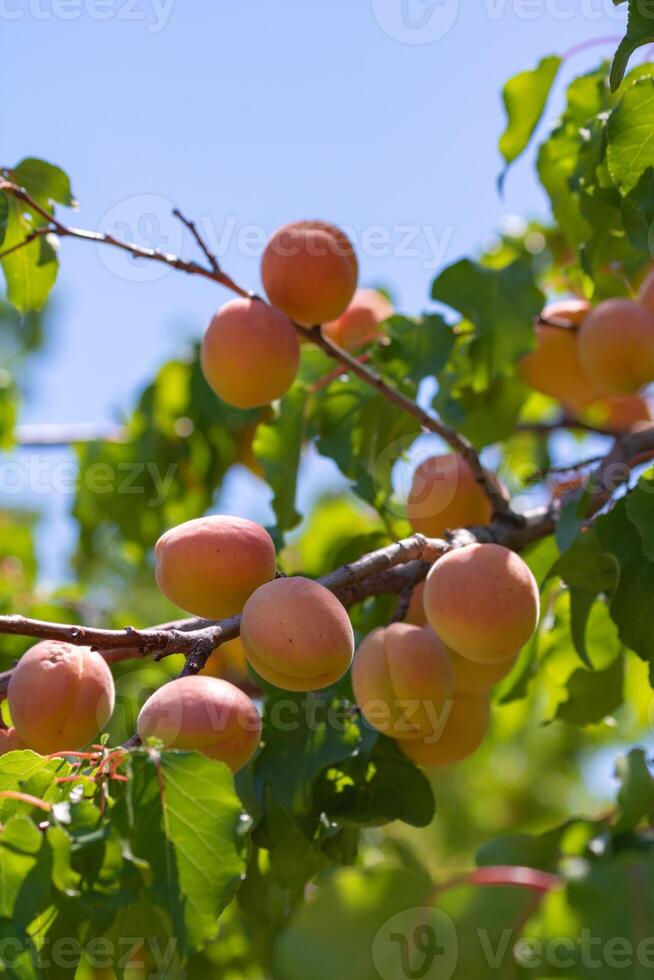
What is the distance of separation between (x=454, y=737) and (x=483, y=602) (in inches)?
13.4

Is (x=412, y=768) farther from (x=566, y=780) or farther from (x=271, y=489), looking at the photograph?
(x=566, y=780)

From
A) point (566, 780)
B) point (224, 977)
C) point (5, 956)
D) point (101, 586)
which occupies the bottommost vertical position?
point (566, 780)

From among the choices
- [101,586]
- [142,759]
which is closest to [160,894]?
[142,759]

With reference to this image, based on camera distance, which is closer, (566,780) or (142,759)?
(142,759)

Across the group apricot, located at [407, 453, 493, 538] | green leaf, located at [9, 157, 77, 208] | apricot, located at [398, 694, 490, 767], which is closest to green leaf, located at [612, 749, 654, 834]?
apricot, located at [398, 694, 490, 767]

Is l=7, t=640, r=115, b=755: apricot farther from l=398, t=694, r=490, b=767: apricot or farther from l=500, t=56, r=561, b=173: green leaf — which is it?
l=500, t=56, r=561, b=173: green leaf

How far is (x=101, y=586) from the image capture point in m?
3.78

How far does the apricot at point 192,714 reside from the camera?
102cm

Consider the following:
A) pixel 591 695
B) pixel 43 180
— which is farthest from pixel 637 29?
pixel 591 695

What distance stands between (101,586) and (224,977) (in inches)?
76.8

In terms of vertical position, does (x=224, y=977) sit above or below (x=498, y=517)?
below

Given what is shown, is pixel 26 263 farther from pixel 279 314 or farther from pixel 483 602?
pixel 483 602

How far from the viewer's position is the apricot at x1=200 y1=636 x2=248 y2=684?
217cm

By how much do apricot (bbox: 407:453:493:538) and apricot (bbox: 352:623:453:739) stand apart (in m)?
0.30
